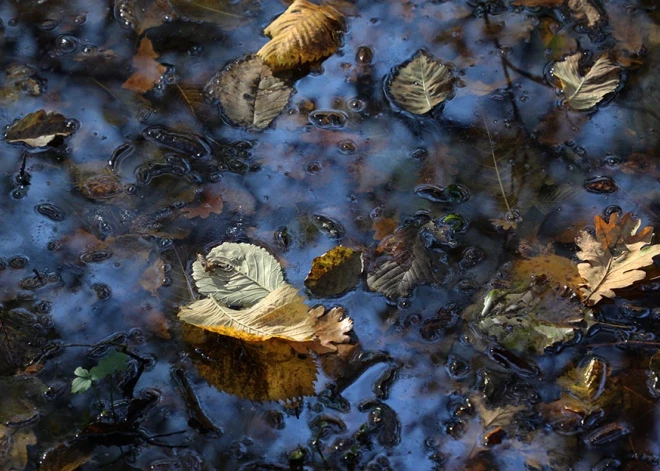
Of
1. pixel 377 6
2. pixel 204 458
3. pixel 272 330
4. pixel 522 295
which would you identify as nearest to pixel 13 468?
pixel 204 458

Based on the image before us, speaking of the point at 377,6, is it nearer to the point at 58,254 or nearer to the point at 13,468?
the point at 58,254

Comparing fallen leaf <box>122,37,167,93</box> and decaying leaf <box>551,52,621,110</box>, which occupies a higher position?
decaying leaf <box>551,52,621,110</box>

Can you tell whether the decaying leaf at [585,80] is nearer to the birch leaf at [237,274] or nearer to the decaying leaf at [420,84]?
the decaying leaf at [420,84]

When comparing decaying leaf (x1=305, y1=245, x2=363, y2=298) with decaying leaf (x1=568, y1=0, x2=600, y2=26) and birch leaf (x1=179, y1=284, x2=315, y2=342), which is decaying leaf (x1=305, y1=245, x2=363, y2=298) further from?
decaying leaf (x1=568, y1=0, x2=600, y2=26)

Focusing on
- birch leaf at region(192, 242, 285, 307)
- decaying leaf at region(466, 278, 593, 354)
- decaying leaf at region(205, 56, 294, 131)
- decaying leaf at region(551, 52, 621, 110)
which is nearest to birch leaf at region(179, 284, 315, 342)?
birch leaf at region(192, 242, 285, 307)

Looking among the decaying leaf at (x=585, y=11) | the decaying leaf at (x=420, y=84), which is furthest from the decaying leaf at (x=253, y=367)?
the decaying leaf at (x=585, y=11)

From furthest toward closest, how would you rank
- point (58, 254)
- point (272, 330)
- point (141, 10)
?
point (141, 10) → point (58, 254) → point (272, 330)
